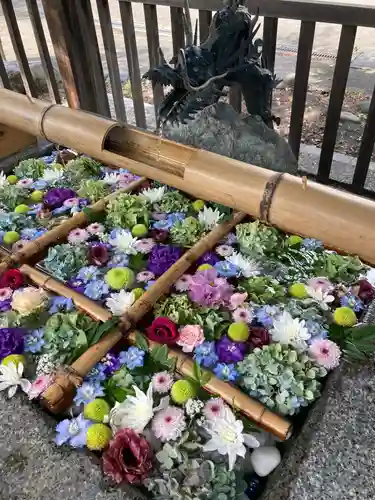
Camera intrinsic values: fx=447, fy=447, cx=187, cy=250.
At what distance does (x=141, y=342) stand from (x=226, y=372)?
0.95 ft

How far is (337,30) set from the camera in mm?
7051

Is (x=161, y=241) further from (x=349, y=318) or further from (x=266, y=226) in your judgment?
(x=349, y=318)

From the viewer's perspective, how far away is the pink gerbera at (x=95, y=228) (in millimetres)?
1968

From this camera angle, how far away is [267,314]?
5.04ft

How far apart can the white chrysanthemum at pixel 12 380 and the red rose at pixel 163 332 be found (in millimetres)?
401

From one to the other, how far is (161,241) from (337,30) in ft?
21.8

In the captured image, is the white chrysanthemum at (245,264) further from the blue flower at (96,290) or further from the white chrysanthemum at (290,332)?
the blue flower at (96,290)

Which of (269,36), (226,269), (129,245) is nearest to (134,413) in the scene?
(226,269)

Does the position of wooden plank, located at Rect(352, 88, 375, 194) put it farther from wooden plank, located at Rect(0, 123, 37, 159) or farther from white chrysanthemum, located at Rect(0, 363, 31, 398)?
white chrysanthemum, located at Rect(0, 363, 31, 398)

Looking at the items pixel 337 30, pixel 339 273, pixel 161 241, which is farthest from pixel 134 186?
pixel 337 30

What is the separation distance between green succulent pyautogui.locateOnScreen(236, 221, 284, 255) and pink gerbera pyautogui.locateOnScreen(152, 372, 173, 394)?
0.67m

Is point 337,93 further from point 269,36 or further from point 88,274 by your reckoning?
point 88,274

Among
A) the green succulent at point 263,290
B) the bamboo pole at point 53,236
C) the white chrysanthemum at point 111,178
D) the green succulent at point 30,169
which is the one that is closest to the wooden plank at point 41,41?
the green succulent at point 30,169

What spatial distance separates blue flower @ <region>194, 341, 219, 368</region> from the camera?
1.40 m
